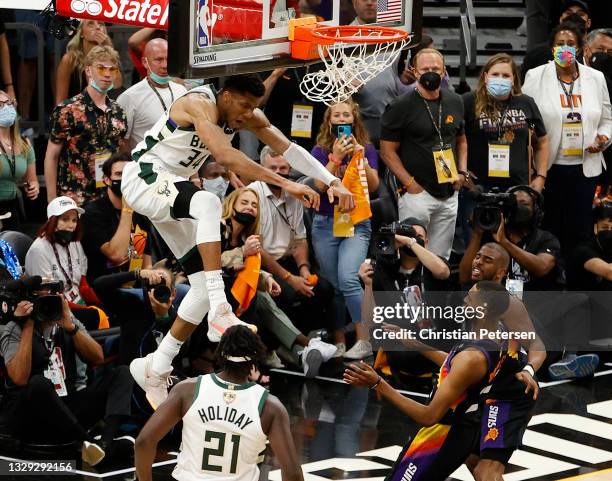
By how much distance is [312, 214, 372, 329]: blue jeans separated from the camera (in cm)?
1216

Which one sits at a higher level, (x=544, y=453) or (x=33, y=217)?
(x=33, y=217)

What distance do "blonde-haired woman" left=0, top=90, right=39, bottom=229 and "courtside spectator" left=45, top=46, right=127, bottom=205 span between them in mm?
230

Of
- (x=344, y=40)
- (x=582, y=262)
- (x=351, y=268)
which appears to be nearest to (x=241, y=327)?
(x=344, y=40)

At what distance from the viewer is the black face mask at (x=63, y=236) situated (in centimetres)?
1073

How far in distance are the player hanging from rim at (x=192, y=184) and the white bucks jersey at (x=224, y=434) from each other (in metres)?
0.99

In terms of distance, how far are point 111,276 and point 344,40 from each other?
2673 mm

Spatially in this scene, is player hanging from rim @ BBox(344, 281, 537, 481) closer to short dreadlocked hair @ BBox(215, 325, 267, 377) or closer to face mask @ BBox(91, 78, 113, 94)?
short dreadlocked hair @ BBox(215, 325, 267, 377)

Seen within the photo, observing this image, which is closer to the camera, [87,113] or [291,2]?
[291,2]

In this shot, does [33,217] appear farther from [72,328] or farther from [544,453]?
[544,453]

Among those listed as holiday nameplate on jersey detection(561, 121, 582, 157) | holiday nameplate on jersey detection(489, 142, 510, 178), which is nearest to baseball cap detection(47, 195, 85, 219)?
holiday nameplate on jersey detection(489, 142, 510, 178)

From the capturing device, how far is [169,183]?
8.66 meters

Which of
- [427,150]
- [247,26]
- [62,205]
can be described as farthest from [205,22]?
[427,150]

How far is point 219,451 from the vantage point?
7133 mm

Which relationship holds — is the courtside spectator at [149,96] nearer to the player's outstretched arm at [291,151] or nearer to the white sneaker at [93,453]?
the player's outstretched arm at [291,151]
